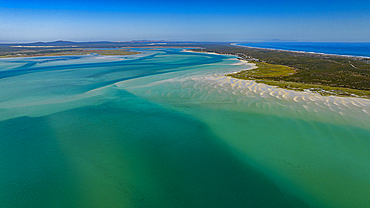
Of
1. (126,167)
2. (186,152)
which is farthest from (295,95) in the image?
(126,167)

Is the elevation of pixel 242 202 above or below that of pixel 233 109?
below

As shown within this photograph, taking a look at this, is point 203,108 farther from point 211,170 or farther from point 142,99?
point 211,170

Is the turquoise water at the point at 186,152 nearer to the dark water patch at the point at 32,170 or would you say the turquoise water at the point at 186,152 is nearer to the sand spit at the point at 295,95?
the dark water patch at the point at 32,170

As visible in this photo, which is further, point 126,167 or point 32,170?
point 126,167

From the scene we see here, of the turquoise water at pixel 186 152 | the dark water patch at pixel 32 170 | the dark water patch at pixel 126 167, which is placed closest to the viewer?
the dark water patch at pixel 32 170

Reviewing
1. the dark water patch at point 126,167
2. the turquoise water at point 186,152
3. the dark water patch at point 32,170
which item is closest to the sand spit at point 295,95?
the turquoise water at point 186,152

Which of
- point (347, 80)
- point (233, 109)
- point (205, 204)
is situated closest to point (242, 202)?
point (205, 204)

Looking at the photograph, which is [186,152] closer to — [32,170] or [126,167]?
[126,167]

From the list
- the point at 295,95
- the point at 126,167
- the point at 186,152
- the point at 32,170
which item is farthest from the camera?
the point at 295,95
